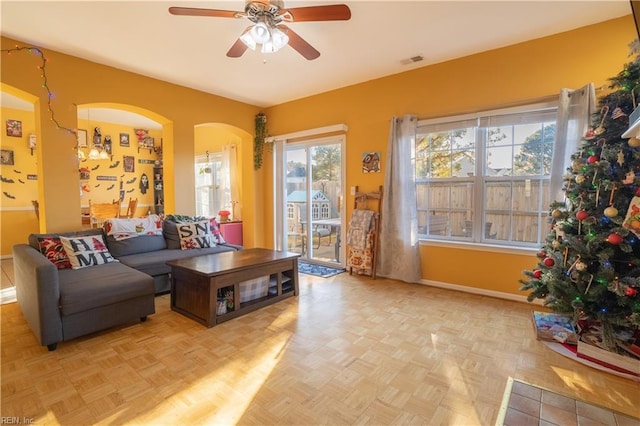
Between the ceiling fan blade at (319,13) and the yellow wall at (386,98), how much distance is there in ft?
6.94

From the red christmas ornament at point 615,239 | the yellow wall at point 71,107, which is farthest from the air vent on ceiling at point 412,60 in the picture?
the yellow wall at point 71,107

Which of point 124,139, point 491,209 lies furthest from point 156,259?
point 124,139

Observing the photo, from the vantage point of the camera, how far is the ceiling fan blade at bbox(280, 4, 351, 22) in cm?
208

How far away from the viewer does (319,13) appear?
2.16 meters

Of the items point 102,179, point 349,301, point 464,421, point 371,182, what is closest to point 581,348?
point 464,421

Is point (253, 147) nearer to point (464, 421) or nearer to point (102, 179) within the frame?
point (102, 179)

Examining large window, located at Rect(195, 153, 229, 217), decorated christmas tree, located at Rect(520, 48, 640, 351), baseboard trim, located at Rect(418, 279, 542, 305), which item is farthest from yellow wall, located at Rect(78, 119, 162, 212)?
decorated christmas tree, located at Rect(520, 48, 640, 351)

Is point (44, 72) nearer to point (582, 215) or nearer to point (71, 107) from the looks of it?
point (71, 107)

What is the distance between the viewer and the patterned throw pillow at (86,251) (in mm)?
3078

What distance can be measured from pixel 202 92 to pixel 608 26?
16.1ft

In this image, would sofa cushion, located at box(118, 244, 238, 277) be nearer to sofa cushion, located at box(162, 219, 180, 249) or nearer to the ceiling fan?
sofa cushion, located at box(162, 219, 180, 249)

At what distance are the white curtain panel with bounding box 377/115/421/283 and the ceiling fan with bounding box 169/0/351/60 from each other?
81.2 inches

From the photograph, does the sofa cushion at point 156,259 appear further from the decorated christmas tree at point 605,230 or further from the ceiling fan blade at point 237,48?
the decorated christmas tree at point 605,230

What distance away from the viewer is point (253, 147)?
5656mm
